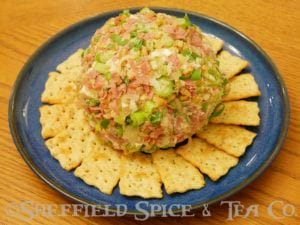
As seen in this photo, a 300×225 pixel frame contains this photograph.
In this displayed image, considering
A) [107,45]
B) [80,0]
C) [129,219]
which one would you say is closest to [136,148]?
[129,219]

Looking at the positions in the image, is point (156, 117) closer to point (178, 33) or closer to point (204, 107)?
point (204, 107)

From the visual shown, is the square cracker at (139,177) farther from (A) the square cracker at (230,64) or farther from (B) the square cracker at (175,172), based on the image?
(A) the square cracker at (230,64)

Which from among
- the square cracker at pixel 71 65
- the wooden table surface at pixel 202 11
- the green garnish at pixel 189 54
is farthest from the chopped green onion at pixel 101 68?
the wooden table surface at pixel 202 11

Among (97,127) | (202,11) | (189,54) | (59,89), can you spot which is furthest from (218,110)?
(202,11)

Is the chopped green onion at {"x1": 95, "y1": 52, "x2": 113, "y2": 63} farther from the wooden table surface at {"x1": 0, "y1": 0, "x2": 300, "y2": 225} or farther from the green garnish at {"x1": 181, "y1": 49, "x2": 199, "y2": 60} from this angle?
the wooden table surface at {"x1": 0, "y1": 0, "x2": 300, "y2": 225}

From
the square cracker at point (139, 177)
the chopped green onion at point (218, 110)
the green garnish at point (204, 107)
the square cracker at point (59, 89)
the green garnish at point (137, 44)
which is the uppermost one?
the green garnish at point (137, 44)

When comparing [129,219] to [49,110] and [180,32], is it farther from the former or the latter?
[180,32]
